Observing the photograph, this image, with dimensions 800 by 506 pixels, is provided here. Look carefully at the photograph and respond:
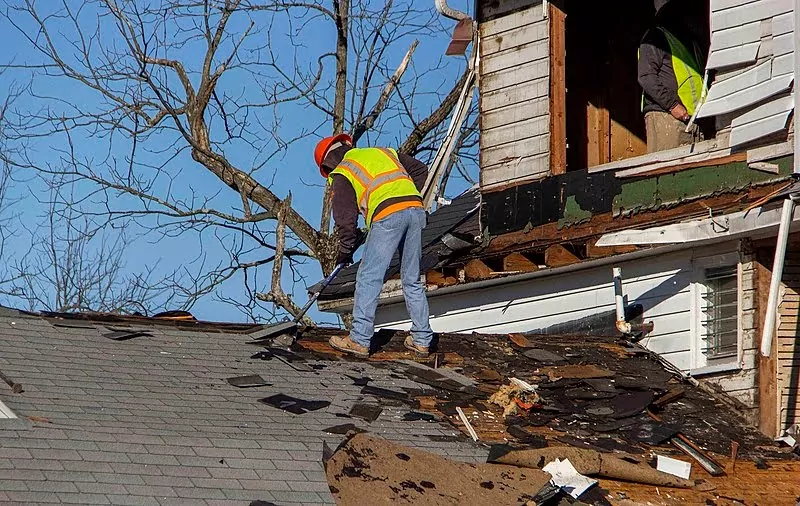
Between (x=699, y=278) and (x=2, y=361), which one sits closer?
(x=2, y=361)

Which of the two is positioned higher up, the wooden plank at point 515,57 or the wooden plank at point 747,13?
the wooden plank at point 515,57

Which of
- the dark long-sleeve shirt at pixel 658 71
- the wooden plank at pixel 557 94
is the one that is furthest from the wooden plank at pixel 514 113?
the dark long-sleeve shirt at pixel 658 71

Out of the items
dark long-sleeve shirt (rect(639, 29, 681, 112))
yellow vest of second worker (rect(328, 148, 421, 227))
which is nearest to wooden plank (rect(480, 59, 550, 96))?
dark long-sleeve shirt (rect(639, 29, 681, 112))

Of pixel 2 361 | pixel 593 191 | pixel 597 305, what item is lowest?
pixel 2 361

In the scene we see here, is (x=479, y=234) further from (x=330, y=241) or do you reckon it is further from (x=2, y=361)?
(x=330, y=241)

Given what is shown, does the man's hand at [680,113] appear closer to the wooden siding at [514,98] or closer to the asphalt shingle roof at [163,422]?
the wooden siding at [514,98]

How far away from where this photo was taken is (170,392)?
8406mm

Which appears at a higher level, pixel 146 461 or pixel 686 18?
pixel 686 18

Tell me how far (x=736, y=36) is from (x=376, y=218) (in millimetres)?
3425

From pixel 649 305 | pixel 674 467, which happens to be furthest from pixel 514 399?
pixel 649 305

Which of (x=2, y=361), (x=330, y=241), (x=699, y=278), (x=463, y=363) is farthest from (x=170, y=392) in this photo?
(x=330, y=241)

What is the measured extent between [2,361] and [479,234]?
18.7 ft

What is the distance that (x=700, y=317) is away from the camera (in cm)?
1095

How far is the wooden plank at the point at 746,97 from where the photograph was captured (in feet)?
32.8
